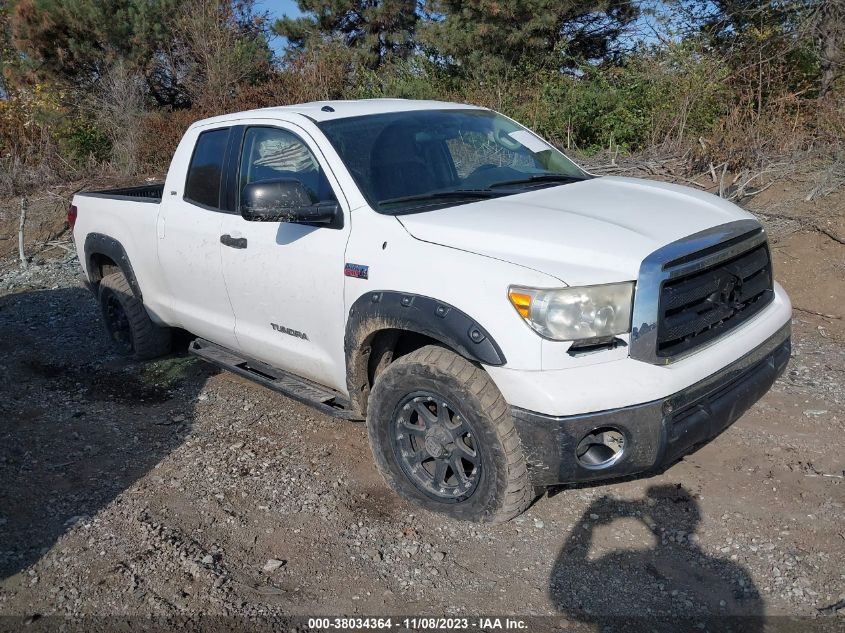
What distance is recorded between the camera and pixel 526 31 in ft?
50.1

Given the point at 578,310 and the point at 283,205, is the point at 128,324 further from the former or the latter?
the point at 578,310

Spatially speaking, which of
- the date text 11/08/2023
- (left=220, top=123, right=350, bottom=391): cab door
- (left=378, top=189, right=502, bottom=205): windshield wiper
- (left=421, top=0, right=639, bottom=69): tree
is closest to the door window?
(left=220, top=123, right=350, bottom=391): cab door

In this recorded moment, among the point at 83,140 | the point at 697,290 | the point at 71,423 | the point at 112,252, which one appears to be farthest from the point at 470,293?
the point at 83,140

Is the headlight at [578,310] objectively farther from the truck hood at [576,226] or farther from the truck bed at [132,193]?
the truck bed at [132,193]

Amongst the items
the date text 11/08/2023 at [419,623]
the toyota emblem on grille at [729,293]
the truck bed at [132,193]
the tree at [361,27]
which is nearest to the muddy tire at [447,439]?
the date text 11/08/2023 at [419,623]

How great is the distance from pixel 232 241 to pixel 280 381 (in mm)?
885

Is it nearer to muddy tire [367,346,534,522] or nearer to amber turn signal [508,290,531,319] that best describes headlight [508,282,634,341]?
amber turn signal [508,290,531,319]

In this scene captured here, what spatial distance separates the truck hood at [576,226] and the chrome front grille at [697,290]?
0.08 meters

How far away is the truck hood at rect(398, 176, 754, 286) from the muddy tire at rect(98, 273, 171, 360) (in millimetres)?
3138

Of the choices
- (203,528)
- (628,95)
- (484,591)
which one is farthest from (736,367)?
(628,95)

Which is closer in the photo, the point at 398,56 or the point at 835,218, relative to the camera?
the point at 835,218

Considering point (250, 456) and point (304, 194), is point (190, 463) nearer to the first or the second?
point (250, 456)

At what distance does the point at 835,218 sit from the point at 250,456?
21.0 feet

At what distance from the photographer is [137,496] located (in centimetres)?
412
